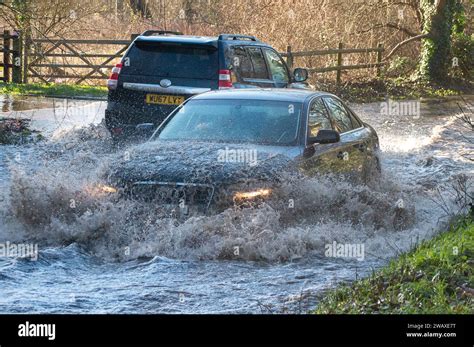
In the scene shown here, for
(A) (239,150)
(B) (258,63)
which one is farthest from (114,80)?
(A) (239,150)

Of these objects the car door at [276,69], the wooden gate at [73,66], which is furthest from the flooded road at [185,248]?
the wooden gate at [73,66]

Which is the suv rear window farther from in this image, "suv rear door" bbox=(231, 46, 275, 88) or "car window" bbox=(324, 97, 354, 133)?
"car window" bbox=(324, 97, 354, 133)

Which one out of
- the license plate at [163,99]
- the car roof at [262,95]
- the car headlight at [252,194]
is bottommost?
the car headlight at [252,194]

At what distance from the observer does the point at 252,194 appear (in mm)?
9023

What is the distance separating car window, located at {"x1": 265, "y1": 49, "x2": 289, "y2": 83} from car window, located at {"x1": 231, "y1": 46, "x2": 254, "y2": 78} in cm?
69

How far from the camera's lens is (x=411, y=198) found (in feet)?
40.3

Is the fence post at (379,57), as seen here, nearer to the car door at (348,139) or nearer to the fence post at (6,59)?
the fence post at (6,59)

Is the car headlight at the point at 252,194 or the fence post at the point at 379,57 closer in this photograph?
the car headlight at the point at 252,194

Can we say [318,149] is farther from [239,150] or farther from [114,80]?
[114,80]

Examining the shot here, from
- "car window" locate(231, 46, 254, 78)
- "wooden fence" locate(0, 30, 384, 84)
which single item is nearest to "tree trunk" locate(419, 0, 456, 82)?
"wooden fence" locate(0, 30, 384, 84)

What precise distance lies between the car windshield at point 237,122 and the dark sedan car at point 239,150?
0.4 inches

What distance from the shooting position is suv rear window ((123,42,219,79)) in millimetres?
14133

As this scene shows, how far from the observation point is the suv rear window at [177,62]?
1413 centimetres
